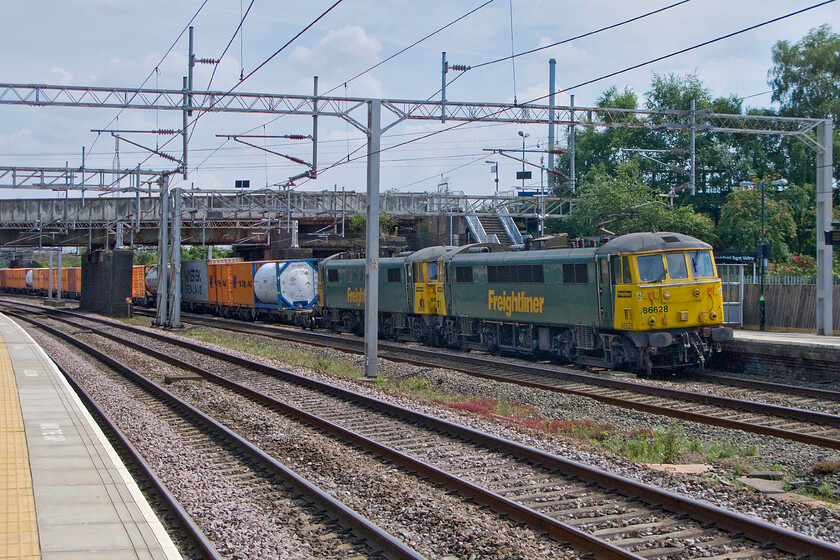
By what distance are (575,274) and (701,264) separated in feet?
9.85

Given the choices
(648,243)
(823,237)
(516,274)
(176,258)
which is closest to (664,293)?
(648,243)

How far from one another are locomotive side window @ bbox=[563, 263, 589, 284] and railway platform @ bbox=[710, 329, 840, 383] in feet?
13.7

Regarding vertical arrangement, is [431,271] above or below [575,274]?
above

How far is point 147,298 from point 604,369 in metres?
50.1

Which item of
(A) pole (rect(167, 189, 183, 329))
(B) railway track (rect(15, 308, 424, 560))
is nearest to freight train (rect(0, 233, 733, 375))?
(A) pole (rect(167, 189, 183, 329))

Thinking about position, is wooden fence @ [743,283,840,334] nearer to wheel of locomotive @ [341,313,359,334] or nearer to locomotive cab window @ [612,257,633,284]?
locomotive cab window @ [612,257,633,284]

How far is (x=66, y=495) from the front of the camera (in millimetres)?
8461

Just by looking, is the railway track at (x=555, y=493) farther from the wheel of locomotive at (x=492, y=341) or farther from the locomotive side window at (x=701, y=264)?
the wheel of locomotive at (x=492, y=341)

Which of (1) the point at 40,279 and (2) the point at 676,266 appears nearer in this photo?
(2) the point at 676,266

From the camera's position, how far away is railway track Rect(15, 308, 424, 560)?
Answer: 752 cm

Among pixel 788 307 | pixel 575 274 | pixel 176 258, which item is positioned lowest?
pixel 788 307

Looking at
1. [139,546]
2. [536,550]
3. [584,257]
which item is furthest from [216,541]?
[584,257]

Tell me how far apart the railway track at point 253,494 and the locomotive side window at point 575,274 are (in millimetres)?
9953

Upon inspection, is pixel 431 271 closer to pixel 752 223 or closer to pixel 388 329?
pixel 388 329
